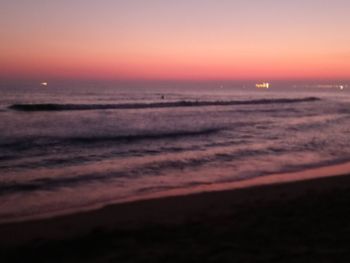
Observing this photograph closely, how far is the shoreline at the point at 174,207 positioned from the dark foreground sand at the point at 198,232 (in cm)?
2

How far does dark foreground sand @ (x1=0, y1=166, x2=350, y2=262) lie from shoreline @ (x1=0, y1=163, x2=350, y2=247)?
0.02 m

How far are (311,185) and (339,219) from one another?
9.09ft

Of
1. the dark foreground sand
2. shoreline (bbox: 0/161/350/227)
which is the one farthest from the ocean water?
the dark foreground sand

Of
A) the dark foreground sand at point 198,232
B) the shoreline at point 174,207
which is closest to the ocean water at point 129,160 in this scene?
the shoreline at point 174,207

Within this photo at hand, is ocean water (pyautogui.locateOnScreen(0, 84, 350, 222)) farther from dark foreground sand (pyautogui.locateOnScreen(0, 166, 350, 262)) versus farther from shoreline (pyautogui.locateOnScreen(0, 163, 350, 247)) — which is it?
dark foreground sand (pyautogui.locateOnScreen(0, 166, 350, 262))

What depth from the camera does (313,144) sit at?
578 inches

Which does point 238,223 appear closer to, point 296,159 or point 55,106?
point 296,159

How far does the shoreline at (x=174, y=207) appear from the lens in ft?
18.1

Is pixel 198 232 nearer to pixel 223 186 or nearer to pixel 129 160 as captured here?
pixel 223 186

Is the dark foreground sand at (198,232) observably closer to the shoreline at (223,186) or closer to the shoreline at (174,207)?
the shoreline at (174,207)

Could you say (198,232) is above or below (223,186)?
above

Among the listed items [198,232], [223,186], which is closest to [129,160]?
[223,186]

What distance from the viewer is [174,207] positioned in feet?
22.1

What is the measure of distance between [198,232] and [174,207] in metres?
1.55
